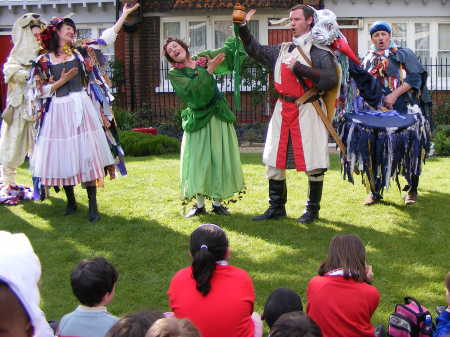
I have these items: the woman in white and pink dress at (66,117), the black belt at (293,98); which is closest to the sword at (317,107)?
the black belt at (293,98)

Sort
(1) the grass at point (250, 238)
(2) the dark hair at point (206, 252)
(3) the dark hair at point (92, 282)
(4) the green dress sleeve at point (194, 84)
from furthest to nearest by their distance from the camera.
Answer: (4) the green dress sleeve at point (194, 84) < (1) the grass at point (250, 238) < (2) the dark hair at point (206, 252) < (3) the dark hair at point (92, 282)

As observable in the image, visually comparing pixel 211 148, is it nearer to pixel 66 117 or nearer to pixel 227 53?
pixel 227 53

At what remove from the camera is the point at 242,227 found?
269 inches

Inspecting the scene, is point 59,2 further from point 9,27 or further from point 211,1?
point 211,1

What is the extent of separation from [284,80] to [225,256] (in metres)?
3.15

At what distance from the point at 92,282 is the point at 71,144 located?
3.75m

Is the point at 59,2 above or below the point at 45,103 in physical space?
above

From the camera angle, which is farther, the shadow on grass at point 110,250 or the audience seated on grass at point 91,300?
the shadow on grass at point 110,250


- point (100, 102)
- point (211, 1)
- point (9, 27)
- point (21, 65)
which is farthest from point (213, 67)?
point (9, 27)

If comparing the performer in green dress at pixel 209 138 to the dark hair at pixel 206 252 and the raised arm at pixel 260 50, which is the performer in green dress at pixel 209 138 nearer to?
the raised arm at pixel 260 50

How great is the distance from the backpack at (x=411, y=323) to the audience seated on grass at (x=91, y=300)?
1526 mm

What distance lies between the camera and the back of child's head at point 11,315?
1.73 metres

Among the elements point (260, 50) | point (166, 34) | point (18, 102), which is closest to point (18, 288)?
point (260, 50)

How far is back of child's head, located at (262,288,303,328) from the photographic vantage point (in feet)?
12.5
